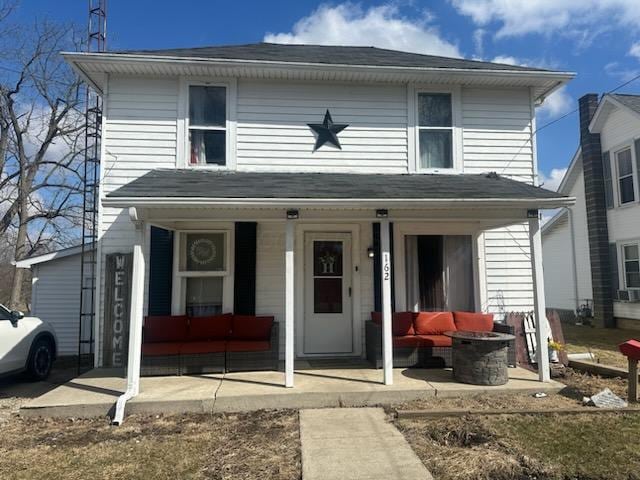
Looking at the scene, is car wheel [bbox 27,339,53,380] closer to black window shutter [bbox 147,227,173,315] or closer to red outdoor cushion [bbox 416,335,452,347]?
black window shutter [bbox 147,227,173,315]

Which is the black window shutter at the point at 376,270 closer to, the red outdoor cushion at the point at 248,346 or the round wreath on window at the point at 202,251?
the red outdoor cushion at the point at 248,346

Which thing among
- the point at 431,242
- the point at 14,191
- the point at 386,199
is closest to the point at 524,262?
the point at 431,242

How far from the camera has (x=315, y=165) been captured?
7926 mm

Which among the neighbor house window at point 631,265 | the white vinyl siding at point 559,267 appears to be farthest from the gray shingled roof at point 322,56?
the white vinyl siding at point 559,267

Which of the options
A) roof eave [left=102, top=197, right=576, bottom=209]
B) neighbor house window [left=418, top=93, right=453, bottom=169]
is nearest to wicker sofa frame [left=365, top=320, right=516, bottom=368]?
roof eave [left=102, top=197, right=576, bottom=209]

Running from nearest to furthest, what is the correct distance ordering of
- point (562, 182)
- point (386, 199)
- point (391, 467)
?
point (391, 467), point (386, 199), point (562, 182)

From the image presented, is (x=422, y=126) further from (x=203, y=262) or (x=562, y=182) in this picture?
(x=562, y=182)

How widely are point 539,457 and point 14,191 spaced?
1995cm

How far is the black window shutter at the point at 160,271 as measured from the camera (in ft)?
24.0

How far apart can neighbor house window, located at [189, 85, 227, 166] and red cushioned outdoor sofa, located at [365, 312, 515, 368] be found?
3.95 meters

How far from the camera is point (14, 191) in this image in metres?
17.5

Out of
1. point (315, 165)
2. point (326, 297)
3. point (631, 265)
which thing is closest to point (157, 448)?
point (326, 297)

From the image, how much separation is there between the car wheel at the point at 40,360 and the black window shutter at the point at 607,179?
15.1 m

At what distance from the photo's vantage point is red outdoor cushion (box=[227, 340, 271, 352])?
21.7 ft
